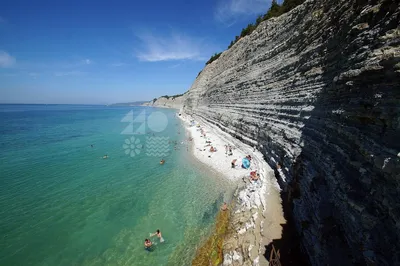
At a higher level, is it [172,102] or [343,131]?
[343,131]

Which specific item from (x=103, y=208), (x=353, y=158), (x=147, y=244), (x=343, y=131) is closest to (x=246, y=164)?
(x=147, y=244)

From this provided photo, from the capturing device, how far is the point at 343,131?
7.36 metres

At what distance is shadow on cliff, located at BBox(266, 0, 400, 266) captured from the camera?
493cm

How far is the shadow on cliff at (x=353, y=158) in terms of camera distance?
4.93 meters

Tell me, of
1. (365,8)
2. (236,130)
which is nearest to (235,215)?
(365,8)

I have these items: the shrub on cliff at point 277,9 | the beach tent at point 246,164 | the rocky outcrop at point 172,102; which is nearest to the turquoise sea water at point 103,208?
the beach tent at point 246,164

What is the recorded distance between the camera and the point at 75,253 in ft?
33.2

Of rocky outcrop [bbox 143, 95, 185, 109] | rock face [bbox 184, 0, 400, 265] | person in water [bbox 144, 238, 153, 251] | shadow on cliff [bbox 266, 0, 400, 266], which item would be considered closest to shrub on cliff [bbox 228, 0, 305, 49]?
rock face [bbox 184, 0, 400, 265]

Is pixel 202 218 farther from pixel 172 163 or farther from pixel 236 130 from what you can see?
pixel 236 130

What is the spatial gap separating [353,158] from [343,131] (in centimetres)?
124

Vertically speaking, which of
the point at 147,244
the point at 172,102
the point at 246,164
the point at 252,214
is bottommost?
the point at 172,102

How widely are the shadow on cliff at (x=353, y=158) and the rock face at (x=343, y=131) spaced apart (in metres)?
0.03

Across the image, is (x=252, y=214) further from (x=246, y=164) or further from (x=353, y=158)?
(x=246, y=164)

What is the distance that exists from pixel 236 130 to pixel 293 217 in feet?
53.7
